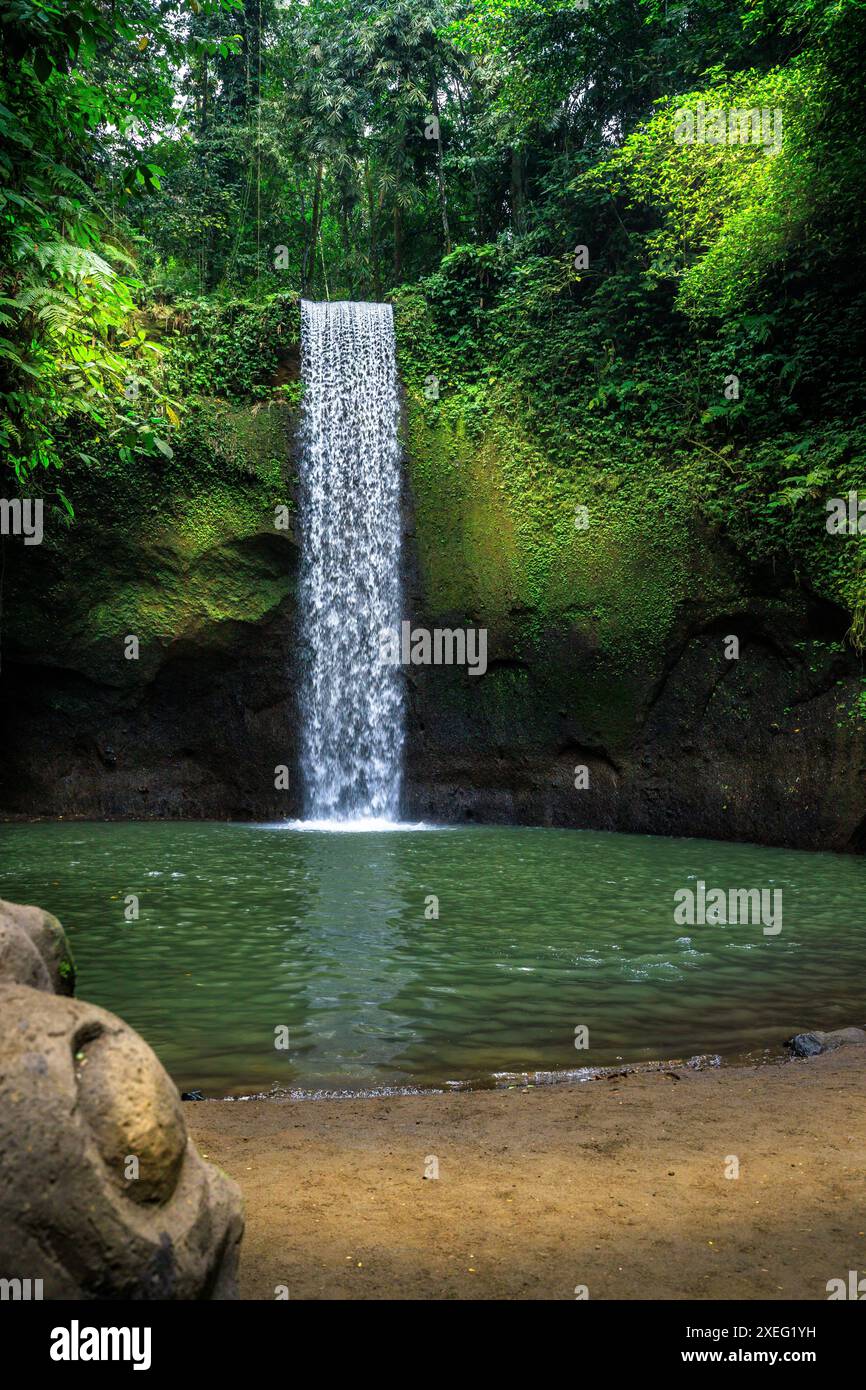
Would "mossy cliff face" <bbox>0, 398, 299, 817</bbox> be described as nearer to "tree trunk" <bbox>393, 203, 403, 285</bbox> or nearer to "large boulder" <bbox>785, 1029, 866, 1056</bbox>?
"large boulder" <bbox>785, 1029, 866, 1056</bbox>

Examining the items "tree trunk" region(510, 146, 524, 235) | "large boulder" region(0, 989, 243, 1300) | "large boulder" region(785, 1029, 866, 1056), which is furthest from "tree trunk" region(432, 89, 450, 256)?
"large boulder" region(0, 989, 243, 1300)

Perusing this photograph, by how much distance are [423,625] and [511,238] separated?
10.0m

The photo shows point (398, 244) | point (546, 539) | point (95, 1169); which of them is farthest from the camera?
point (398, 244)

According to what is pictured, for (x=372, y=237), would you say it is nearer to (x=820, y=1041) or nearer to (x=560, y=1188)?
(x=820, y=1041)

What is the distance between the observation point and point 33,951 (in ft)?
8.93

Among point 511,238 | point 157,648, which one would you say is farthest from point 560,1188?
point 511,238

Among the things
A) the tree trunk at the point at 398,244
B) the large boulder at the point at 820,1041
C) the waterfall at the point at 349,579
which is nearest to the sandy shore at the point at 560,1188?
the large boulder at the point at 820,1041

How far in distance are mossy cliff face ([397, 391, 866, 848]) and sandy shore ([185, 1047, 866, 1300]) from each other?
982cm

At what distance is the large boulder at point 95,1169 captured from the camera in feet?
6.86

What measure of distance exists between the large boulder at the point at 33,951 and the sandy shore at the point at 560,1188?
1.03 meters

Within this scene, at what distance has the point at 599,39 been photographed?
22234 mm

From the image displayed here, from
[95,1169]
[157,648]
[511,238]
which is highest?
[511,238]

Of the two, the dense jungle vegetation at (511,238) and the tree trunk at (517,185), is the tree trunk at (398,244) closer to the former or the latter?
the dense jungle vegetation at (511,238)

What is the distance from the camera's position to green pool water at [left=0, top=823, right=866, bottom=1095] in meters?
5.65
